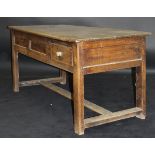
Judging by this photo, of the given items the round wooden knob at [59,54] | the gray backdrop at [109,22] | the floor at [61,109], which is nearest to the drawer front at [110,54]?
the round wooden knob at [59,54]

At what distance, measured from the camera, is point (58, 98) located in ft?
15.0

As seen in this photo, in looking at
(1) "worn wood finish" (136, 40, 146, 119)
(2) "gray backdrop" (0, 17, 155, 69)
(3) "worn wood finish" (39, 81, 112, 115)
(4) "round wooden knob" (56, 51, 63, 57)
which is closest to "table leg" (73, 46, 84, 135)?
(4) "round wooden knob" (56, 51, 63, 57)

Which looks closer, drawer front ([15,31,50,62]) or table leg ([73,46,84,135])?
table leg ([73,46,84,135])

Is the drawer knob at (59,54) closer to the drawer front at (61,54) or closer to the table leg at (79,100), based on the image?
the drawer front at (61,54)

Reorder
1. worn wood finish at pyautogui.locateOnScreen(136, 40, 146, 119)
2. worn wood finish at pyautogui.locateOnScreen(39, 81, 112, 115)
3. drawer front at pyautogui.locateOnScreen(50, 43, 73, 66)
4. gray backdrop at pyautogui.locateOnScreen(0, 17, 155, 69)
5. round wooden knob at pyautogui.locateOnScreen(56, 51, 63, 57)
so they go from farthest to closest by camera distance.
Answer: gray backdrop at pyautogui.locateOnScreen(0, 17, 155, 69)
worn wood finish at pyautogui.locateOnScreen(39, 81, 112, 115)
worn wood finish at pyautogui.locateOnScreen(136, 40, 146, 119)
round wooden knob at pyautogui.locateOnScreen(56, 51, 63, 57)
drawer front at pyautogui.locateOnScreen(50, 43, 73, 66)

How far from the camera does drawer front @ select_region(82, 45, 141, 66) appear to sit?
3.22 metres

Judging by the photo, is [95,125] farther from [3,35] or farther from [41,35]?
[3,35]

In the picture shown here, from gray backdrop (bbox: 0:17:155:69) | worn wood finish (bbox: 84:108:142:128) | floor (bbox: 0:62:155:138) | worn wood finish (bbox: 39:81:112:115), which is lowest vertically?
floor (bbox: 0:62:155:138)

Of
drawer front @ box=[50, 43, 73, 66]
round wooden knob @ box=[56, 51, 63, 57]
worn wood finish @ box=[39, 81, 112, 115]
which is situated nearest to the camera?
drawer front @ box=[50, 43, 73, 66]

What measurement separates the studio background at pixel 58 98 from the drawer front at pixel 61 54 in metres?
0.63

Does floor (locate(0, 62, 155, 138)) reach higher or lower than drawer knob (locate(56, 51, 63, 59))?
lower

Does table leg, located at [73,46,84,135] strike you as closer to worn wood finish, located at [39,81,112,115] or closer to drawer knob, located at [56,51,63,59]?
drawer knob, located at [56,51,63,59]

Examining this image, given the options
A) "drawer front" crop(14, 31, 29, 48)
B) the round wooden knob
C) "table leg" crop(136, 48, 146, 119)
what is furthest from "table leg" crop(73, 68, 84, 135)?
"drawer front" crop(14, 31, 29, 48)

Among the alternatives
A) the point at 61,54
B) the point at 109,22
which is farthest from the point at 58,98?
the point at 109,22
